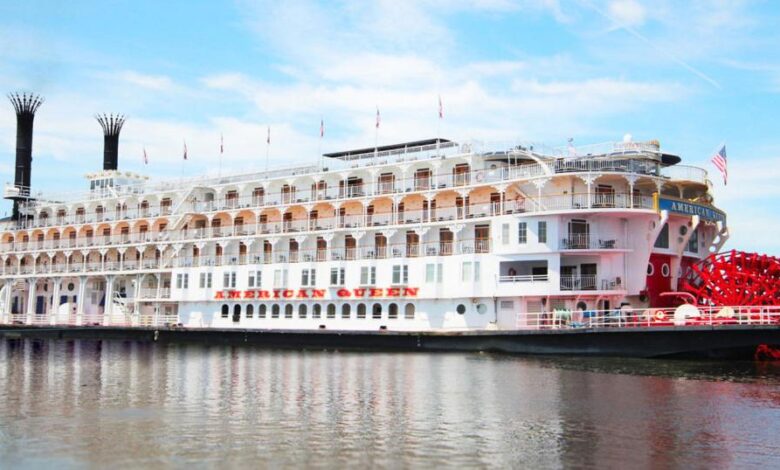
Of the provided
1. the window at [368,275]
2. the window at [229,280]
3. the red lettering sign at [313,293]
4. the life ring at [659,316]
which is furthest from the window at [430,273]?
the window at [229,280]

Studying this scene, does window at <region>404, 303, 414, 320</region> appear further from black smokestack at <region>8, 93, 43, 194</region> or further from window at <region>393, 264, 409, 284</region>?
black smokestack at <region>8, 93, 43, 194</region>

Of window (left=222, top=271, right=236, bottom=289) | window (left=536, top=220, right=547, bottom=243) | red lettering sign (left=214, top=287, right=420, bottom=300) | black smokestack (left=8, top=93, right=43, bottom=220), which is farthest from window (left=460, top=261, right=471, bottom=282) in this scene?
black smokestack (left=8, top=93, right=43, bottom=220)

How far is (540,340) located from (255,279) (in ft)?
60.8

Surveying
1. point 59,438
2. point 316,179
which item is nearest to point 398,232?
point 316,179

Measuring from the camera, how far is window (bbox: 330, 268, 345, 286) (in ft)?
148

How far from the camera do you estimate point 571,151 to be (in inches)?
1641

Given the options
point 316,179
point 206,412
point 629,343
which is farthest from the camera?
point 316,179

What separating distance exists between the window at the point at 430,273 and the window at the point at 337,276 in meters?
5.22

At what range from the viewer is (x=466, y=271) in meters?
40.7

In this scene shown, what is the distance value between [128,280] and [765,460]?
48910mm

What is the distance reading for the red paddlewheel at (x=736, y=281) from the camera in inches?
1486

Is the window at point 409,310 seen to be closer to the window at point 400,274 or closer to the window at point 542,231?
the window at point 400,274

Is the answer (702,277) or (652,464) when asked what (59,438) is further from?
(702,277)

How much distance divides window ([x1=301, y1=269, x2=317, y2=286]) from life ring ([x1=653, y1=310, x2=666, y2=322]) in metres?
18.4
